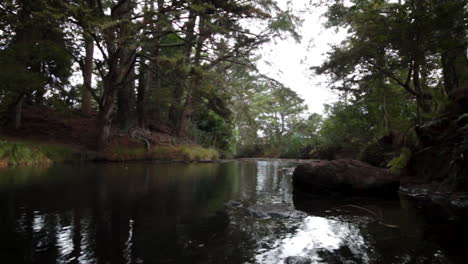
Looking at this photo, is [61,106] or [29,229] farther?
[61,106]

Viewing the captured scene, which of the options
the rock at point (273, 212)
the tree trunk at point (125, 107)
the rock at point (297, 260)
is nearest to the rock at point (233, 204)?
the rock at point (273, 212)

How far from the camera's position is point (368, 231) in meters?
3.07

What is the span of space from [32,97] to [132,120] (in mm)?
5703

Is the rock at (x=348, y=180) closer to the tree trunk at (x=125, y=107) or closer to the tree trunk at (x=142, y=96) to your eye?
the tree trunk at (x=125, y=107)

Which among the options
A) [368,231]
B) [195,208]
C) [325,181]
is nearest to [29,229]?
[195,208]

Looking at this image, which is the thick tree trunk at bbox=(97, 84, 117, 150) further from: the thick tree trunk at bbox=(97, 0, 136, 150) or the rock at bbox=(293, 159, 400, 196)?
the rock at bbox=(293, 159, 400, 196)

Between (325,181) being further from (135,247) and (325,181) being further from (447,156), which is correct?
(135,247)

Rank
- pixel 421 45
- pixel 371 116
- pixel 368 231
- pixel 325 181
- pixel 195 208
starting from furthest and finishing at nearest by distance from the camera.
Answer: pixel 371 116
pixel 421 45
pixel 325 181
pixel 195 208
pixel 368 231

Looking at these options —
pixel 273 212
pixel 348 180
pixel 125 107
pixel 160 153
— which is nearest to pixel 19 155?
pixel 160 153

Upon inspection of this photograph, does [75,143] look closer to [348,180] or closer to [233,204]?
[233,204]

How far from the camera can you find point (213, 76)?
11.3m

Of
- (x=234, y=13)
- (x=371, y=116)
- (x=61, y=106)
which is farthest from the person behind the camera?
(x=61, y=106)

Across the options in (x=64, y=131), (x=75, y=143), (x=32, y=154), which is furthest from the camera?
(x=64, y=131)

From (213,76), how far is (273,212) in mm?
8407
